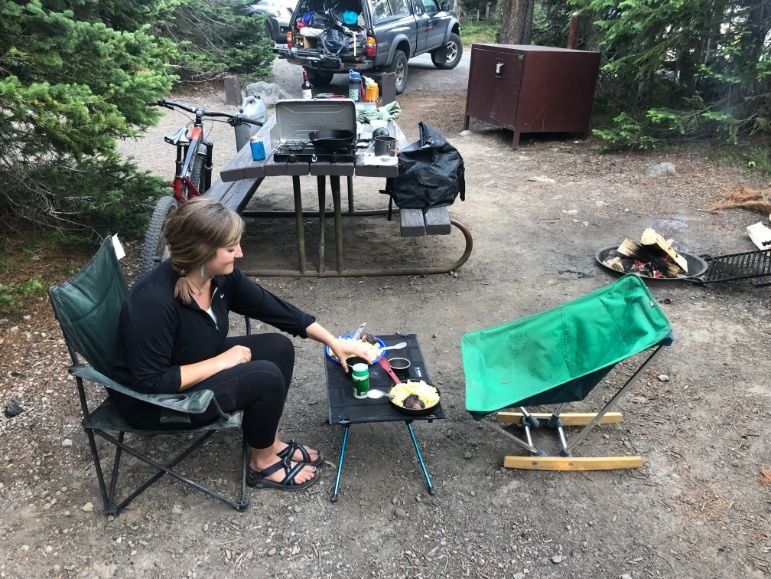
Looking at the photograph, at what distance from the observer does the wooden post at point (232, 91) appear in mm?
10484

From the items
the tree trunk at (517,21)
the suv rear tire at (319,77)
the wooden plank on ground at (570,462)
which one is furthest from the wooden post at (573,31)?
the wooden plank on ground at (570,462)

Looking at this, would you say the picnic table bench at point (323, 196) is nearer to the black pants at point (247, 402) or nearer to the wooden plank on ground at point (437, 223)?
the wooden plank on ground at point (437, 223)

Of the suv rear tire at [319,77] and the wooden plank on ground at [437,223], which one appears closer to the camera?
the wooden plank on ground at [437,223]

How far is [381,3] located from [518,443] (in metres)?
10.0

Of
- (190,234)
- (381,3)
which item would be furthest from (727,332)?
(381,3)

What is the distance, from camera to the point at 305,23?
1084 cm

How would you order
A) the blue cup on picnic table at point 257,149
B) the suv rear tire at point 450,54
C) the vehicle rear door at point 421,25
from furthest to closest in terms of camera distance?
the suv rear tire at point 450,54
the vehicle rear door at point 421,25
the blue cup on picnic table at point 257,149

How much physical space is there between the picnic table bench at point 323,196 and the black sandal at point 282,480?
2119mm

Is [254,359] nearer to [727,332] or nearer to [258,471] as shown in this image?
[258,471]

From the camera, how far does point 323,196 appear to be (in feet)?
14.9

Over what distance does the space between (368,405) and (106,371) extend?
1.07 m

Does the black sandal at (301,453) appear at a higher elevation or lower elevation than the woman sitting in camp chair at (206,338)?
lower

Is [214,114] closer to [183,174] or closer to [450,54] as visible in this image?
[183,174]

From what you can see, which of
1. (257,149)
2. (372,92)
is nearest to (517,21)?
(372,92)
